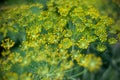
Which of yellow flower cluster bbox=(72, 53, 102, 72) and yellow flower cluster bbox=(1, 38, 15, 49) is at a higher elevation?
yellow flower cluster bbox=(1, 38, 15, 49)

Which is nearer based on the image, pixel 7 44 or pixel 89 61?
pixel 89 61

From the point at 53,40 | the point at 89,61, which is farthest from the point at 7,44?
the point at 89,61

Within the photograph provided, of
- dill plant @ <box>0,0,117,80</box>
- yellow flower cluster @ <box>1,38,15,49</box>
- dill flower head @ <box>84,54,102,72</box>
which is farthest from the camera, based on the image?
yellow flower cluster @ <box>1,38,15,49</box>

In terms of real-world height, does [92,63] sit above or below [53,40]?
below

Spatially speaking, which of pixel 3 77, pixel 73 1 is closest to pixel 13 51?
pixel 3 77

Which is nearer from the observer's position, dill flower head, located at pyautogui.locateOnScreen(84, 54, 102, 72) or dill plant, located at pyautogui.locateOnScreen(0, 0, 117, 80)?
dill flower head, located at pyautogui.locateOnScreen(84, 54, 102, 72)

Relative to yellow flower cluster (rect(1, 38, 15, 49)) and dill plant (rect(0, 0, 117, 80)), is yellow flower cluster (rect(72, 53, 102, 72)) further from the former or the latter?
yellow flower cluster (rect(1, 38, 15, 49))

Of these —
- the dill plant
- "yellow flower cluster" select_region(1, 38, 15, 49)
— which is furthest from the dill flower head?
"yellow flower cluster" select_region(1, 38, 15, 49)

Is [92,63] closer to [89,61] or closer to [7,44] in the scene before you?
[89,61]

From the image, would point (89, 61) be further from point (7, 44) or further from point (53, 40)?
point (7, 44)
